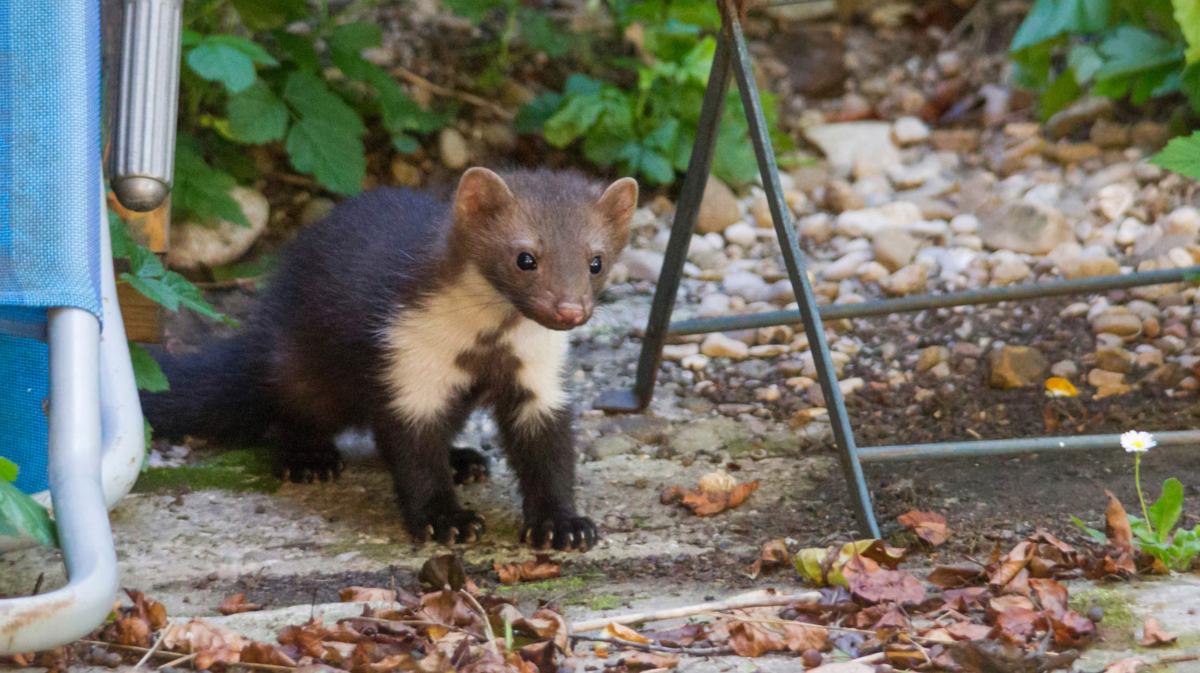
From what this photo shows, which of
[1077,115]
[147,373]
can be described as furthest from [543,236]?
[1077,115]

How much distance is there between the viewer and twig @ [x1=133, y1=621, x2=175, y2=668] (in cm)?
275

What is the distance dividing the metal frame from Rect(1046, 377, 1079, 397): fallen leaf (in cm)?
32

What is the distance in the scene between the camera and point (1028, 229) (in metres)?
5.40

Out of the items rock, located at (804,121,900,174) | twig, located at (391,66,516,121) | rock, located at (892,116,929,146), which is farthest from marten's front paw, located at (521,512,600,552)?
rock, located at (892,116,929,146)

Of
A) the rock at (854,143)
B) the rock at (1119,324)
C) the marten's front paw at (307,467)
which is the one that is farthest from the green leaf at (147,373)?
the rock at (854,143)

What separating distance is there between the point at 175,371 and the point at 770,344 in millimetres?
1872

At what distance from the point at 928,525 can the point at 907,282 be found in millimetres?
1897

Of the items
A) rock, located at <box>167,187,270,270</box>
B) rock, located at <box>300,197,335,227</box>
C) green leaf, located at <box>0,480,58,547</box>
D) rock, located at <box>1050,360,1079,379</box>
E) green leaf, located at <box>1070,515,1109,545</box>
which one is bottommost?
green leaf, located at <box>0,480,58,547</box>

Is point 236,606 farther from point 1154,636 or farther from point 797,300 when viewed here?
point 1154,636

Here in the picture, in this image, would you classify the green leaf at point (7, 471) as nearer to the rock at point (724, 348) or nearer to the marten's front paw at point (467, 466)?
the marten's front paw at point (467, 466)

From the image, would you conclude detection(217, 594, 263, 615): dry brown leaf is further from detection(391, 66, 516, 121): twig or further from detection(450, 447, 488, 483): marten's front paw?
detection(391, 66, 516, 121): twig

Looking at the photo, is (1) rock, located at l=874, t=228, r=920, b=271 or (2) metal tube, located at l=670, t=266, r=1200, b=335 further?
(1) rock, located at l=874, t=228, r=920, b=271

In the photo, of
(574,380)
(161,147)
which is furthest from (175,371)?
(161,147)

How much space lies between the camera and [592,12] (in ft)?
21.4
